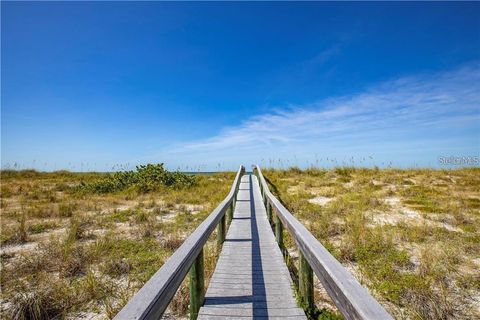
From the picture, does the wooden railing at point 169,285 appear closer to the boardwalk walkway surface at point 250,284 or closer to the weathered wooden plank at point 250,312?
the weathered wooden plank at point 250,312

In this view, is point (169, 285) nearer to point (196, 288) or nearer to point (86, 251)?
point (196, 288)

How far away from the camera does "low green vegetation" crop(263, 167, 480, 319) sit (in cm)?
388

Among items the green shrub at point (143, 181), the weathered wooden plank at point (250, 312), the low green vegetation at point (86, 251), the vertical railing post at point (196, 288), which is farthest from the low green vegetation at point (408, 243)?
the green shrub at point (143, 181)

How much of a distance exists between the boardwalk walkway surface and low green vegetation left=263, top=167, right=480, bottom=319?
68cm

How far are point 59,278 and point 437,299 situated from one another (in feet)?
20.2

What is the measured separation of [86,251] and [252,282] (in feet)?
13.2

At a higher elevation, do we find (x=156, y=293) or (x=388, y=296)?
(x=156, y=293)

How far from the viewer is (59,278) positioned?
4.86 metres

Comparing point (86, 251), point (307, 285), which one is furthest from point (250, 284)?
Result: point (86, 251)

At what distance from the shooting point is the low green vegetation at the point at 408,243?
12.7 feet

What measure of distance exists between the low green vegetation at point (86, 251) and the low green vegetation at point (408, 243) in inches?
114

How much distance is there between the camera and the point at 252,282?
159 inches

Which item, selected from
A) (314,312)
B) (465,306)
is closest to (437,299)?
(465,306)

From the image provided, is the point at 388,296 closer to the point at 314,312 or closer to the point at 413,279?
the point at 413,279
